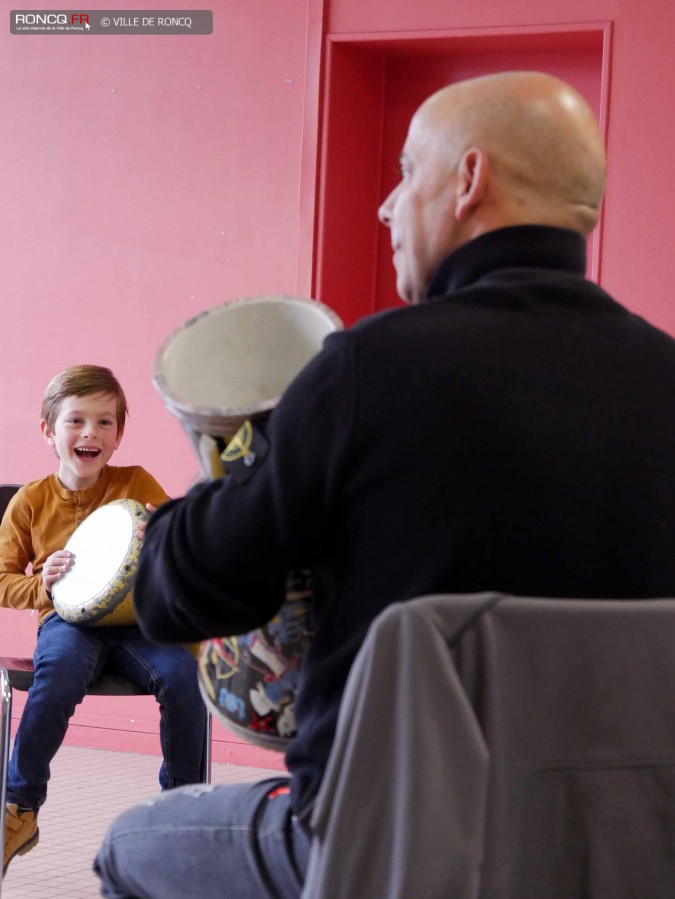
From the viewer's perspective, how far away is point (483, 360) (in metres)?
1.02

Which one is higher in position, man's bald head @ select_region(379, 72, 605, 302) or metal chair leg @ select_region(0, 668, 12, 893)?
man's bald head @ select_region(379, 72, 605, 302)

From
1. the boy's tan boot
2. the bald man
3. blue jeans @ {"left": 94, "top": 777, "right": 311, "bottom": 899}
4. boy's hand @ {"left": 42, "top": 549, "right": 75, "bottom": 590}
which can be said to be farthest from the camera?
boy's hand @ {"left": 42, "top": 549, "right": 75, "bottom": 590}

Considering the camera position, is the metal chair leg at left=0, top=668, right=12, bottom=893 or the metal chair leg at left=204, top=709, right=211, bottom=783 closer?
the metal chair leg at left=0, top=668, right=12, bottom=893

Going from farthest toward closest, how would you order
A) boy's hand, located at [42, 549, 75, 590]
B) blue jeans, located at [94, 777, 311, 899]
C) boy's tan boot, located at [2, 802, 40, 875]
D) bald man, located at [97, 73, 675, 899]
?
boy's hand, located at [42, 549, 75, 590], boy's tan boot, located at [2, 802, 40, 875], blue jeans, located at [94, 777, 311, 899], bald man, located at [97, 73, 675, 899]

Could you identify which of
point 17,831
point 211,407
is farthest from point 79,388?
point 211,407

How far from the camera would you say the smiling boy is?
8.23 ft

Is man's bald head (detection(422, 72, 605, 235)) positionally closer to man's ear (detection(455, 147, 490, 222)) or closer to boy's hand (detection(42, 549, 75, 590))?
man's ear (detection(455, 147, 490, 222))

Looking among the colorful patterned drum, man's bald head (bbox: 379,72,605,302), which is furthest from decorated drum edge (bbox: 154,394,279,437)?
man's bald head (bbox: 379,72,605,302)

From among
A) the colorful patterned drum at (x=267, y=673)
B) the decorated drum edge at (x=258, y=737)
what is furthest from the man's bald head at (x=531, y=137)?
the decorated drum edge at (x=258, y=737)

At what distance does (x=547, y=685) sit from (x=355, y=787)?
0.16m

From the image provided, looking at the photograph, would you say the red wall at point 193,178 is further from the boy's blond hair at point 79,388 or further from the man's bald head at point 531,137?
the man's bald head at point 531,137

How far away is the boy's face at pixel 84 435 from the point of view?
112 inches

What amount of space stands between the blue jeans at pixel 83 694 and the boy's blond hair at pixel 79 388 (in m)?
0.54

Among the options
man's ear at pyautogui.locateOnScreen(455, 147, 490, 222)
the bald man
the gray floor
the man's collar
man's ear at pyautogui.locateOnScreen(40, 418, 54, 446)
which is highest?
man's ear at pyautogui.locateOnScreen(455, 147, 490, 222)
